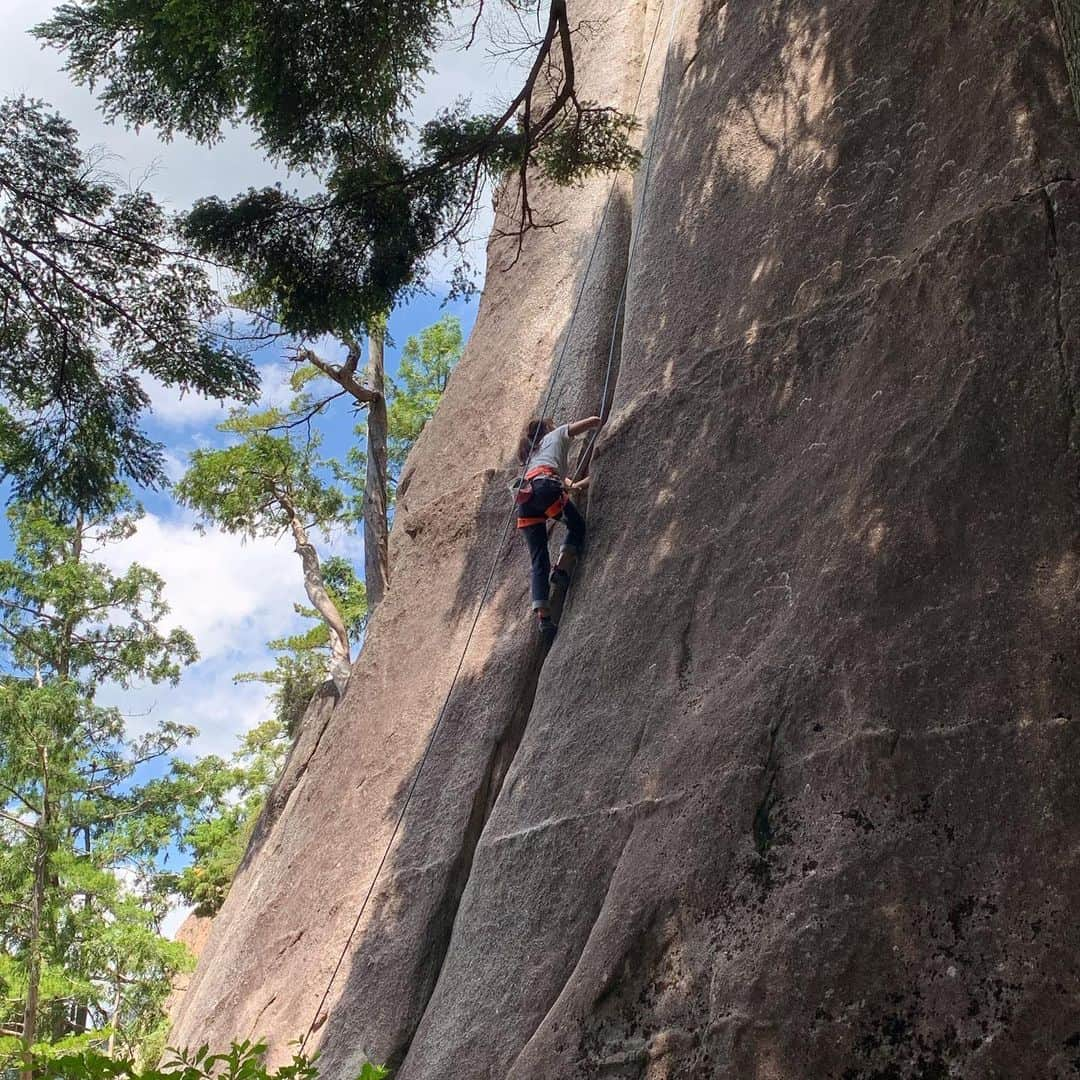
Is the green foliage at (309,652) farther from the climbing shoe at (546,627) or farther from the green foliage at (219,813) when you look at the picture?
the climbing shoe at (546,627)

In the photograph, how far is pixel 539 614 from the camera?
8125mm

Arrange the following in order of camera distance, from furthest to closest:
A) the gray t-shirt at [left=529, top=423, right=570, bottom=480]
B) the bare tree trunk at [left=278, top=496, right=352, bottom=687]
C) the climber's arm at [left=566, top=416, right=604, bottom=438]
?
1. the bare tree trunk at [left=278, top=496, right=352, bottom=687]
2. the climber's arm at [left=566, top=416, right=604, bottom=438]
3. the gray t-shirt at [left=529, top=423, right=570, bottom=480]

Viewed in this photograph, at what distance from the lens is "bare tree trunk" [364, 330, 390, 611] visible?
56.4 ft

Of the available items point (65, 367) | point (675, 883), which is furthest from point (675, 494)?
point (65, 367)

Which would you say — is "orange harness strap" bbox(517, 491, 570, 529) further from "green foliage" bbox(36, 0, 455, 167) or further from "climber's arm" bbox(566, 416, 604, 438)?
"green foliage" bbox(36, 0, 455, 167)

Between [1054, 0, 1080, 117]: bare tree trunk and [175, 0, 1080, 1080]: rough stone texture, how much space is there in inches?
50.1

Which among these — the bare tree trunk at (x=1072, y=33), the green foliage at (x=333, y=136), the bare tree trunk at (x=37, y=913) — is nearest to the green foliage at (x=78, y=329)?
the green foliage at (x=333, y=136)

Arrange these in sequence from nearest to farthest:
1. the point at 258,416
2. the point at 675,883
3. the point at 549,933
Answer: the point at 675,883 < the point at 549,933 < the point at 258,416

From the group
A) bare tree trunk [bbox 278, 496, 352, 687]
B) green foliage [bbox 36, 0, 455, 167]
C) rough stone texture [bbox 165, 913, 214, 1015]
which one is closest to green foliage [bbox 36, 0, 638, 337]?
green foliage [bbox 36, 0, 455, 167]

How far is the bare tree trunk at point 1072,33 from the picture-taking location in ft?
14.1

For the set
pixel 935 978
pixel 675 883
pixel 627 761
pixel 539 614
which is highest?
pixel 539 614

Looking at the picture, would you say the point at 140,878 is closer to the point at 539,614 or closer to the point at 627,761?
the point at 539,614

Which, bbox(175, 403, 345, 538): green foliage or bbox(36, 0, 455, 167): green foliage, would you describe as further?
bbox(175, 403, 345, 538): green foliage

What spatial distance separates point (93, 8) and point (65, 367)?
2.96 m
